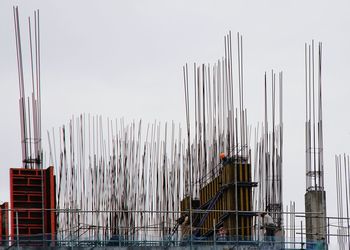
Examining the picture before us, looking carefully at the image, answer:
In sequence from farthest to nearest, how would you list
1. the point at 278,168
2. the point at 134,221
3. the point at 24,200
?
the point at 134,221 → the point at 278,168 → the point at 24,200

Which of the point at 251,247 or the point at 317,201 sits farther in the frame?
the point at 317,201

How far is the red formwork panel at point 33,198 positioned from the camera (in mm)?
25719

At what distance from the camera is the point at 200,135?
3183 cm

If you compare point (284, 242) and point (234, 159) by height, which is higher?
point (234, 159)

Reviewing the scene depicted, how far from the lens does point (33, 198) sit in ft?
86.6

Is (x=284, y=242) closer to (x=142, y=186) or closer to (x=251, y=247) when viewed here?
(x=251, y=247)

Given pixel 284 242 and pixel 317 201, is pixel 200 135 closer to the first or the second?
pixel 317 201

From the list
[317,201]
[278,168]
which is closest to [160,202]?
[278,168]

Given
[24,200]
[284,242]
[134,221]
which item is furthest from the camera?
[134,221]

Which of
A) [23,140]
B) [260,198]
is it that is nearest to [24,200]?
[23,140]

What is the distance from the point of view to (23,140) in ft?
88.1

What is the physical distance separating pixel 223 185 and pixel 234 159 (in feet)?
3.96

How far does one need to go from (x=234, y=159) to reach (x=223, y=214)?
1.95 meters

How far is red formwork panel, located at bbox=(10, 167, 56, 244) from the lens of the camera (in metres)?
25.7
